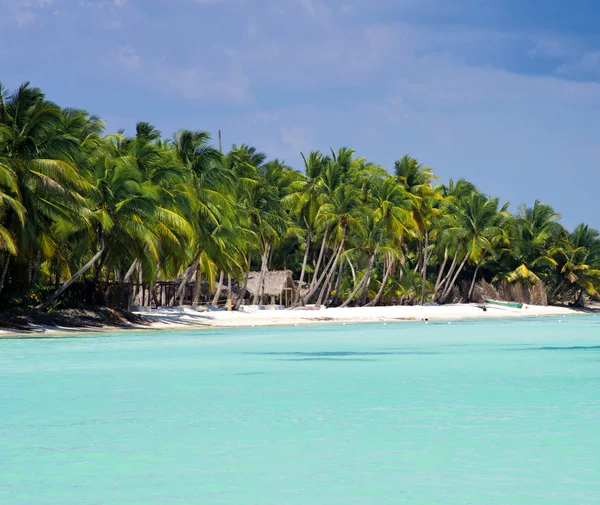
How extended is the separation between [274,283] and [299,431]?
38420 millimetres

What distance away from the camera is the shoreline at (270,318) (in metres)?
27.1

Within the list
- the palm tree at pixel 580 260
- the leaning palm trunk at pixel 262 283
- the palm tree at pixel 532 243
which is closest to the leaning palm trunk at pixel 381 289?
the leaning palm trunk at pixel 262 283

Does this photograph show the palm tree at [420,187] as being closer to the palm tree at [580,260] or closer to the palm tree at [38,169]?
the palm tree at [580,260]

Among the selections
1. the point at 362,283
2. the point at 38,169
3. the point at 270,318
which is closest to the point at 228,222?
the point at 270,318

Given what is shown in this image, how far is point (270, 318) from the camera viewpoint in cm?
3750

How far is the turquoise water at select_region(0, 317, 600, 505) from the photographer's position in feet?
19.8

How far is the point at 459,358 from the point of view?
17.9m

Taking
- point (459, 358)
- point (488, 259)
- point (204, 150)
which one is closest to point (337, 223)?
point (204, 150)

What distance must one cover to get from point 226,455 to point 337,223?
37802mm

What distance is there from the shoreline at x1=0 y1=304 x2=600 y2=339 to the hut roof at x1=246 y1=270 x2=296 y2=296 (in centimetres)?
351

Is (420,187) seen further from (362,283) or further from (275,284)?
(275,284)

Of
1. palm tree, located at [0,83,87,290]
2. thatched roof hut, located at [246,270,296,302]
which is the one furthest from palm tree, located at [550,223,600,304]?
palm tree, located at [0,83,87,290]

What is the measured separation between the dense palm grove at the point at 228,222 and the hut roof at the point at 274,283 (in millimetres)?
982

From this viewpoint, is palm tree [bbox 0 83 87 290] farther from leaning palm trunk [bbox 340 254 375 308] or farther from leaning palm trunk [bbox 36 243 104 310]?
leaning palm trunk [bbox 340 254 375 308]
